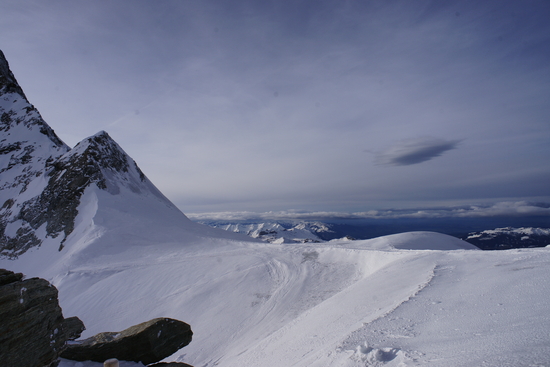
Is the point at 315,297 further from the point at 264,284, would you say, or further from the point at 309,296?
the point at 264,284

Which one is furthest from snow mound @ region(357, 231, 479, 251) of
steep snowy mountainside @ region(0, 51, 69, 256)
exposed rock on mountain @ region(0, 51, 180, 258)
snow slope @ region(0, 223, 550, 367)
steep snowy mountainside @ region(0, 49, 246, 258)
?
steep snowy mountainside @ region(0, 51, 69, 256)

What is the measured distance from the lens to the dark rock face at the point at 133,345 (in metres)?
5.76

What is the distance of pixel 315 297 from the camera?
12.8 m

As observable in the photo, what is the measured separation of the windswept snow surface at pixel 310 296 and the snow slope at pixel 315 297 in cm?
4

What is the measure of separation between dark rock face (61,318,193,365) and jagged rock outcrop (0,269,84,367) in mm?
761

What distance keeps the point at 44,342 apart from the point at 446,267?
36.2 feet

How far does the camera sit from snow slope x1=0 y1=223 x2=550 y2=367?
4566 millimetres

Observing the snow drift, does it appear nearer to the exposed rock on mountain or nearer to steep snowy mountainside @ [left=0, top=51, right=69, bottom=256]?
the exposed rock on mountain

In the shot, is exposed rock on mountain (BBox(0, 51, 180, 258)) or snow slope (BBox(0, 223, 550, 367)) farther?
exposed rock on mountain (BBox(0, 51, 180, 258))

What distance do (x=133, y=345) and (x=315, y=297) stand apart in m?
8.56

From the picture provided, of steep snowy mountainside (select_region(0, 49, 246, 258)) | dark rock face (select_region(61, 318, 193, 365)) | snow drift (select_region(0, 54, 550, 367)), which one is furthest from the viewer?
steep snowy mountainside (select_region(0, 49, 246, 258))

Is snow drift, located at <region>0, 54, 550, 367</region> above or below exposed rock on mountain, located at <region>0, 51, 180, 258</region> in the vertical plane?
below

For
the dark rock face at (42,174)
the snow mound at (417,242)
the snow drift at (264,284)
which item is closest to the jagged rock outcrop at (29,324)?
the snow drift at (264,284)

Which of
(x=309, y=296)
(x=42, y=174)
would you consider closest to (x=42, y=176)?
(x=42, y=174)
